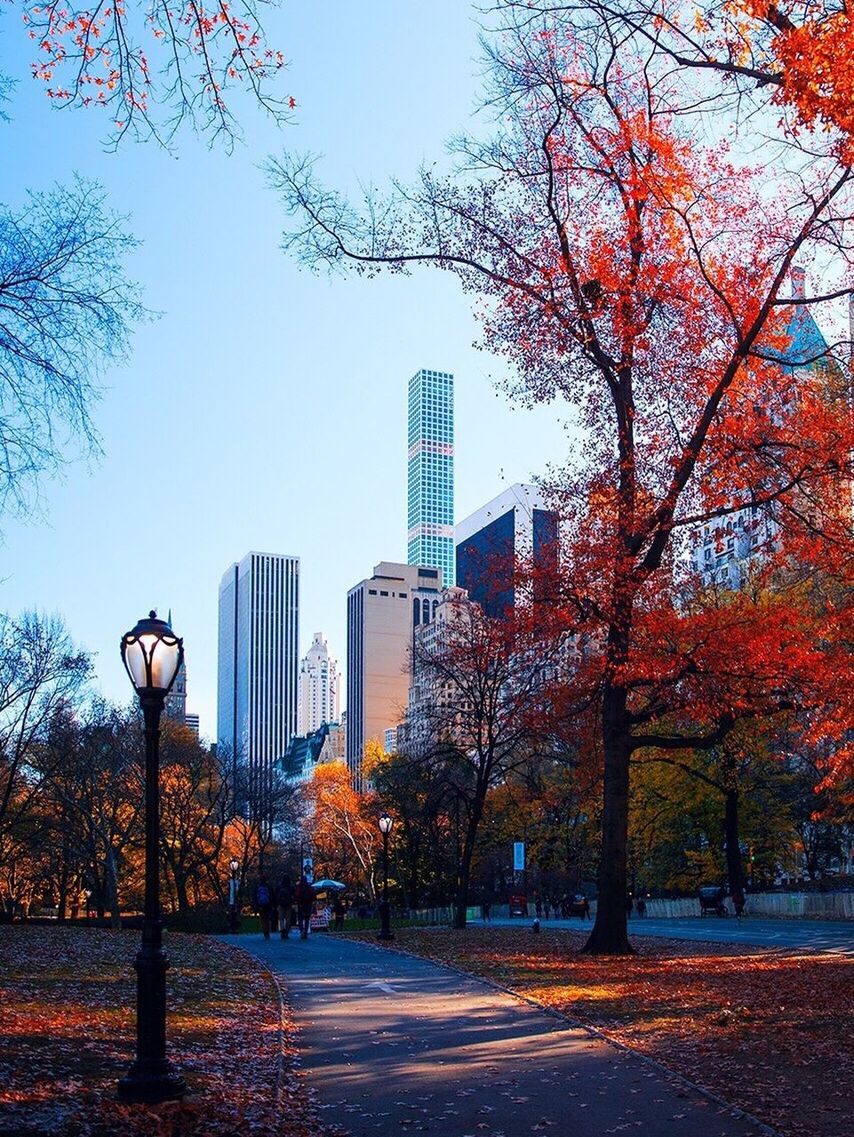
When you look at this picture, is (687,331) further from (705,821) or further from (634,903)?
(634,903)

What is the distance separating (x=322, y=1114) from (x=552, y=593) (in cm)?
1618

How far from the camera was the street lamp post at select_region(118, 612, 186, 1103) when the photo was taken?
9461 mm

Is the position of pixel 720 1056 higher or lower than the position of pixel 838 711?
lower

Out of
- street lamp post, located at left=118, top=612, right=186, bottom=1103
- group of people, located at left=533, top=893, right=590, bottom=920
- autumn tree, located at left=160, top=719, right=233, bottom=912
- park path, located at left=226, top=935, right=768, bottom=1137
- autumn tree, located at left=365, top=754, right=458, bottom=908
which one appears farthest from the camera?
autumn tree, located at left=160, top=719, right=233, bottom=912

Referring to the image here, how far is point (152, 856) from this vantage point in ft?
33.5

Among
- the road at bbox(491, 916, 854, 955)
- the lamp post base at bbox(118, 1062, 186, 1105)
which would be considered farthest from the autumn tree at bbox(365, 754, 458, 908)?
the lamp post base at bbox(118, 1062, 186, 1105)

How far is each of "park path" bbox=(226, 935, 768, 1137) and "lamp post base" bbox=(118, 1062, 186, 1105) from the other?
1176 mm

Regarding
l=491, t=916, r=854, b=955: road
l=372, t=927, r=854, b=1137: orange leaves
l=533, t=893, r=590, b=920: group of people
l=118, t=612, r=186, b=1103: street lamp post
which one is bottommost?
l=533, t=893, r=590, b=920: group of people

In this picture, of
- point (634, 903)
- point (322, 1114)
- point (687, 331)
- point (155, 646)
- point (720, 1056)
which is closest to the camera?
point (322, 1114)

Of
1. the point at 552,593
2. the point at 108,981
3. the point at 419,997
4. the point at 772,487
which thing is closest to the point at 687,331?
the point at 772,487

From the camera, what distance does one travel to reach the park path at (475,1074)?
9156 millimetres

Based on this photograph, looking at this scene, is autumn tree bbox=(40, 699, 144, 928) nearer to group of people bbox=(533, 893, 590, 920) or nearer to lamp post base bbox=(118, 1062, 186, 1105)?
group of people bbox=(533, 893, 590, 920)

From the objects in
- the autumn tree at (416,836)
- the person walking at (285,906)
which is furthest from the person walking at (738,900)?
the person walking at (285,906)

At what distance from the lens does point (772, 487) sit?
80.4 ft
